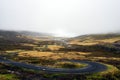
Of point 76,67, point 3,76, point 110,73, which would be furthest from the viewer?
point 76,67

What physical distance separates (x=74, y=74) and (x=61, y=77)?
619 centimetres

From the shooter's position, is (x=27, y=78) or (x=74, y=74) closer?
(x=27, y=78)

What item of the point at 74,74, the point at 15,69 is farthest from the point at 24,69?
the point at 74,74

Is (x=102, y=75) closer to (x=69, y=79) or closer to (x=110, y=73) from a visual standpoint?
(x=110, y=73)

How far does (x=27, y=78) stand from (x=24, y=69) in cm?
1345

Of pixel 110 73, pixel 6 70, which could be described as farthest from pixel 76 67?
pixel 6 70

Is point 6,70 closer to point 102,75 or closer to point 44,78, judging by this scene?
point 44,78

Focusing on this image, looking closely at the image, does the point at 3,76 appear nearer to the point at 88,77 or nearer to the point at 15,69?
the point at 15,69

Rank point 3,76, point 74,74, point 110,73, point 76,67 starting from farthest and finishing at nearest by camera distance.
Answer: point 76,67, point 110,73, point 74,74, point 3,76

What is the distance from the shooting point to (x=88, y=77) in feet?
290

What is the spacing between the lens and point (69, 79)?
3361 inches

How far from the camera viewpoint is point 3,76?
278 feet

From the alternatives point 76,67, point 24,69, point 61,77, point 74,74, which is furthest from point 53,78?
point 76,67

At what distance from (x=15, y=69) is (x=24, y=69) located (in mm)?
3988
